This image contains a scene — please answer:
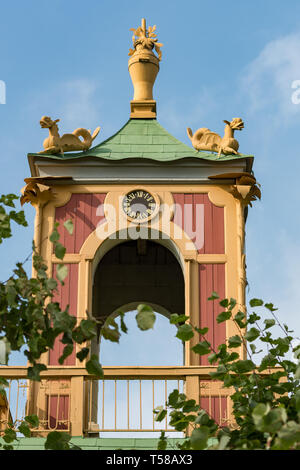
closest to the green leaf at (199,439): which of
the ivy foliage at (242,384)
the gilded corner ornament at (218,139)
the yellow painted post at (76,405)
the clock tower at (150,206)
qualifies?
the ivy foliage at (242,384)

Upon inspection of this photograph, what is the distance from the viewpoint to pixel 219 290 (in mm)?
14570

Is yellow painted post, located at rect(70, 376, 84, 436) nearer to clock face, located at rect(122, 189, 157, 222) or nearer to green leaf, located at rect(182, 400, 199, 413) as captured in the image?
clock face, located at rect(122, 189, 157, 222)

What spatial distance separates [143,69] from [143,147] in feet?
5.92

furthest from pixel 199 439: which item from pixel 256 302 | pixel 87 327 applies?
pixel 256 302

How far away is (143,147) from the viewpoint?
15695mm

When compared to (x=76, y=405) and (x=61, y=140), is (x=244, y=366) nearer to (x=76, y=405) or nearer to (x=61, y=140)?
(x=76, y=405)

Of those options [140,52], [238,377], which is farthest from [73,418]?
[140,52]

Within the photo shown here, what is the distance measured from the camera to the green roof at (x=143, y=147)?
50.0 feet

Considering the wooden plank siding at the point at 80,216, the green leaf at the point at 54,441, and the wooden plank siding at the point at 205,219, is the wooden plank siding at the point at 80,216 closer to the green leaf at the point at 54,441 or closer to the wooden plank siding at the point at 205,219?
the wooden plank siding at the point at 205,219

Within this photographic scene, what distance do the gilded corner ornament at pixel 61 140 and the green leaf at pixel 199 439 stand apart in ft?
27.3

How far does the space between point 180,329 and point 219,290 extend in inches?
233

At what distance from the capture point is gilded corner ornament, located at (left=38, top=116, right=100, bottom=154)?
50.5ft

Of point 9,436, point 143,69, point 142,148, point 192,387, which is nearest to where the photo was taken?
point 9,436
